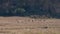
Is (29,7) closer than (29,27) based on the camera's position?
No

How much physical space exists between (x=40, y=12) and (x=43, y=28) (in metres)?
5.46

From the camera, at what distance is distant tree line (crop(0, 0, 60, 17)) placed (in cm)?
1836

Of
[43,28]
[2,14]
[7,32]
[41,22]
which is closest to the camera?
[7,32]

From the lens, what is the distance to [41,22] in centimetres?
1455

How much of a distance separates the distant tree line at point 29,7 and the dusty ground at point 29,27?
333cm

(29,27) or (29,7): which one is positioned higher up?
(29,27)

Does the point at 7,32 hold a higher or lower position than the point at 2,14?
higher

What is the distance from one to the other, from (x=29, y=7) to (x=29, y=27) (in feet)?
18.3

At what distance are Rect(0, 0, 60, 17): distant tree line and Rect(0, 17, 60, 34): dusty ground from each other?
131 inches

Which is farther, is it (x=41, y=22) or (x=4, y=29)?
(x=41, y=22)

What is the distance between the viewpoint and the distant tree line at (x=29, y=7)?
723 inches

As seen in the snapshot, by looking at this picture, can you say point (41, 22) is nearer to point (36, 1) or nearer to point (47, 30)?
A: point (47, 30)

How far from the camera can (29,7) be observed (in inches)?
734

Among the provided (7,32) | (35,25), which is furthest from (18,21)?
(7,32)
